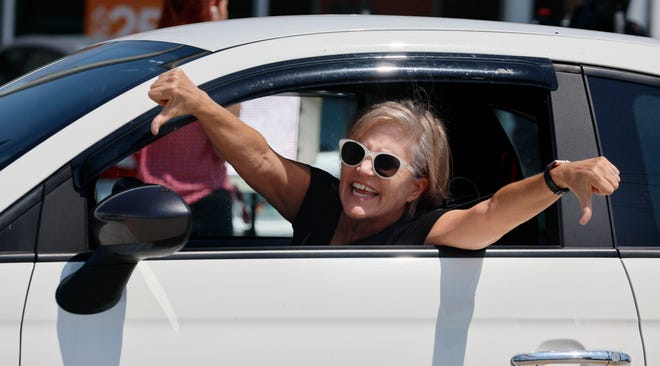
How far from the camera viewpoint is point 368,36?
2600mm

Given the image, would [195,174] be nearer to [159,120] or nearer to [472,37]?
[159,120]

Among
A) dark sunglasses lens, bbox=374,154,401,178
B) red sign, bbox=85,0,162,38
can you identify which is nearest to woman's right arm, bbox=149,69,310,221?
dark sunglasses lens, bbox=374,154,401,178

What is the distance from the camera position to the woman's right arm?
231 centimetres

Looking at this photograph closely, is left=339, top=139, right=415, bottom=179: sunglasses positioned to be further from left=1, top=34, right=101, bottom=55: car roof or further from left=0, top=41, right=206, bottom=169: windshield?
Answer: left=1, top=34, right=101, bottom=55: car roof

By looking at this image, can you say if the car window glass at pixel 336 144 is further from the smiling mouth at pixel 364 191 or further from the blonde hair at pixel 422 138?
the smiling mouth at pixel 364 191

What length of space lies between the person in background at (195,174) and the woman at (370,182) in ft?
0.19

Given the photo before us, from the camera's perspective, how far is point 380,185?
272 cm

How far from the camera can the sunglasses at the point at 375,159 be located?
2.68m

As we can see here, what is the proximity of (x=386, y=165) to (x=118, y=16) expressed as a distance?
969 cm

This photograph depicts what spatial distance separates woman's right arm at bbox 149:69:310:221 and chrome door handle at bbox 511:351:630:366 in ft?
2.63

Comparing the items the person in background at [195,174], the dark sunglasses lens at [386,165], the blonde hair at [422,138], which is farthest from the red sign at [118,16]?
the dark sunglasses lens at [386,165]

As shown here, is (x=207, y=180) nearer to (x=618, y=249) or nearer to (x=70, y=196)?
(x=70, y=196)

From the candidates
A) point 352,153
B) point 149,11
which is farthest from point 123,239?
point 149,11

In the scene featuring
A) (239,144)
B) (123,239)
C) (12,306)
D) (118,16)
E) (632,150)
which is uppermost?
(118,16)
